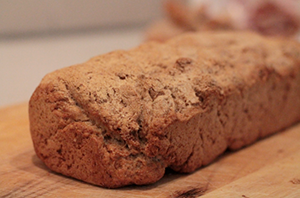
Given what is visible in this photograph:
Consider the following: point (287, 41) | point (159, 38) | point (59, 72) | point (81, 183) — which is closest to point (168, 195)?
point (81, 183)

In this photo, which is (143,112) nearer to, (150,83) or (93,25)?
(150,83)

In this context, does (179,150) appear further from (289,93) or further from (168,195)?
(289,93)

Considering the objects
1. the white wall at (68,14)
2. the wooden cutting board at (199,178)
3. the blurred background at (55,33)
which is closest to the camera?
the wooden cutting board at (199,178)

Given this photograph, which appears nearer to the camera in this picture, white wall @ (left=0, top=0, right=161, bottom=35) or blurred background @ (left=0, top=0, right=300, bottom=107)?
blurred background @ (left=0, top=0, right=300, bottom=107)

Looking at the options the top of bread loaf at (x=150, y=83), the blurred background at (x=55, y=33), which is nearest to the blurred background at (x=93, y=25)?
the blurred background at (x=55, y=33)

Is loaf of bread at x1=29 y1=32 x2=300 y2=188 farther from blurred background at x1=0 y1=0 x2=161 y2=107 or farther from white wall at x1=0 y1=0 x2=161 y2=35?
white wall at x1=0 y1=0 x2=161 y2=35

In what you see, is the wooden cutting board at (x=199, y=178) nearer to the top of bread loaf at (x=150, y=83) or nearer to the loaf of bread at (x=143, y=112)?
the loaf of bread at (x=143, y=112)

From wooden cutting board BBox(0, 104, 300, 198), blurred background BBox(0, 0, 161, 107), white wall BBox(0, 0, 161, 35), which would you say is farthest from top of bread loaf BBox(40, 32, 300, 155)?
white wall BBox(0, 0, 161, 35)

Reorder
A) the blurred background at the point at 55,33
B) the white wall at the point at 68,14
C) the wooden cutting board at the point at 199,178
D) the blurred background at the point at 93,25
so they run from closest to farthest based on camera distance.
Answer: the wooden cutting board at the point at 199,178, the blurred background at the point at 93,25, the blurred background at the point at 55,33, the white wall at the point at 68,14
